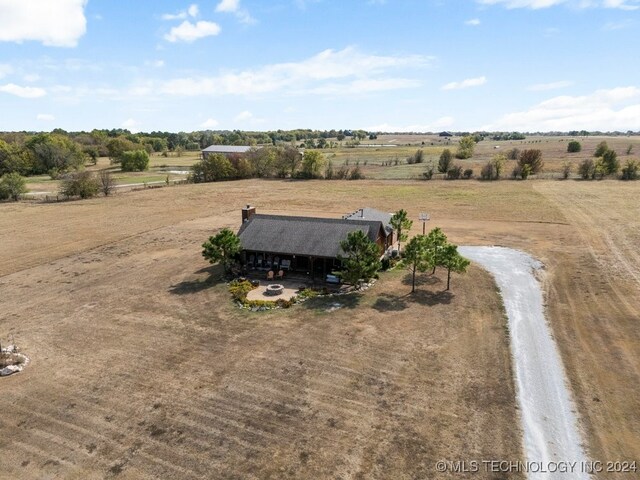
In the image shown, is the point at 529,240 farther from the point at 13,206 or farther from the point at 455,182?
the point at 13,206

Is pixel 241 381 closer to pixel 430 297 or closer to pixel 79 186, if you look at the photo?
pixel 430 297

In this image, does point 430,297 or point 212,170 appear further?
point 212,170

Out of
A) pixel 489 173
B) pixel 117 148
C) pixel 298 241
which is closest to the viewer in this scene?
pixel 298 241

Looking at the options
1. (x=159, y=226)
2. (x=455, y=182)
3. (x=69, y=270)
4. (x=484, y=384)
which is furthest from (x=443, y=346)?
(x=455, y=182)

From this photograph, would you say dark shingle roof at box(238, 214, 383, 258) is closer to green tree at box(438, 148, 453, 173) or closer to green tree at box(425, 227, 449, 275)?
green tree at box(425, 227, 449, 275)

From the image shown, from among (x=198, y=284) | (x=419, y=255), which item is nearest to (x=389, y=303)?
(x=419, y=255)

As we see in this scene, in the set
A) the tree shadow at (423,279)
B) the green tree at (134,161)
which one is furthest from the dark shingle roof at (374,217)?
the green tree at (134,161)

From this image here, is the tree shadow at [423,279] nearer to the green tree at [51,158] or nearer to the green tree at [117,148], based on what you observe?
the green tree at [51,158]

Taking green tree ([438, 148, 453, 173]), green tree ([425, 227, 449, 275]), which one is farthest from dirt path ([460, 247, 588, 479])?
green tree ([438, 148, 453, 173])
